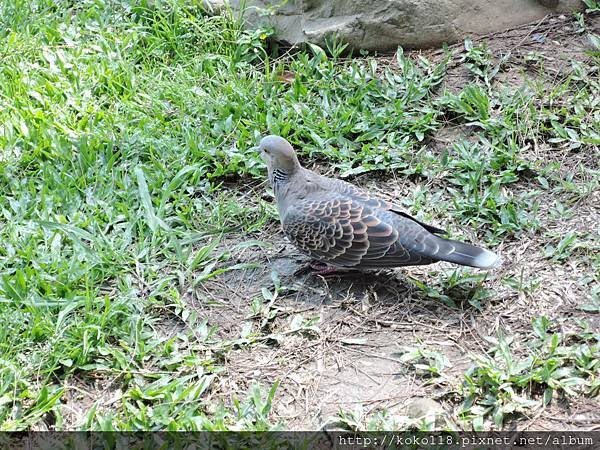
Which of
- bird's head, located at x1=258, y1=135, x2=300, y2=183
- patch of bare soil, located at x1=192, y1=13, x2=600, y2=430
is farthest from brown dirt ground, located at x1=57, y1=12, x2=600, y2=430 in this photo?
bird's head, located at x1=258, y1=135, x2=300, y2=183

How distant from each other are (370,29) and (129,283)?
296 cm

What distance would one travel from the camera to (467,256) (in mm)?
4246

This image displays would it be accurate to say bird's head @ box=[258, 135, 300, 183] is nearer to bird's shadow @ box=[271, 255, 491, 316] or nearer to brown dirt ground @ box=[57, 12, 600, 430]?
brown dirt ground @ box=[57, 12, 600, 430]

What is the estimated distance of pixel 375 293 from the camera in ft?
14.8

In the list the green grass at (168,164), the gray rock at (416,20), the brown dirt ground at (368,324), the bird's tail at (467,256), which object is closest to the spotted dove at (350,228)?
the bird's tail at (467,256)

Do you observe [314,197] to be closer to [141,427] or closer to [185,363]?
[185,363]

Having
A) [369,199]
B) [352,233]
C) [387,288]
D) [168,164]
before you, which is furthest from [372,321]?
[168,164]

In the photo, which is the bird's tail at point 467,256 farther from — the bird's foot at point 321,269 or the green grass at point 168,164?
the bird's foot at point 321,269

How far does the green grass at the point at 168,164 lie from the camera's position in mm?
4020

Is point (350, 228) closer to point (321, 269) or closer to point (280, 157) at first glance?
point (321, 269)

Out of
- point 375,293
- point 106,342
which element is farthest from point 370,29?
point 106,342

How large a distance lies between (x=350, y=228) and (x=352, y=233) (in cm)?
3

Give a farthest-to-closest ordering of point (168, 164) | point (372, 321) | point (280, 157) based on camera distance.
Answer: point (168, 164), point (280, 157), point (372, 321)

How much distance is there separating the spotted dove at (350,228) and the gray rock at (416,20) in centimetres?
181
